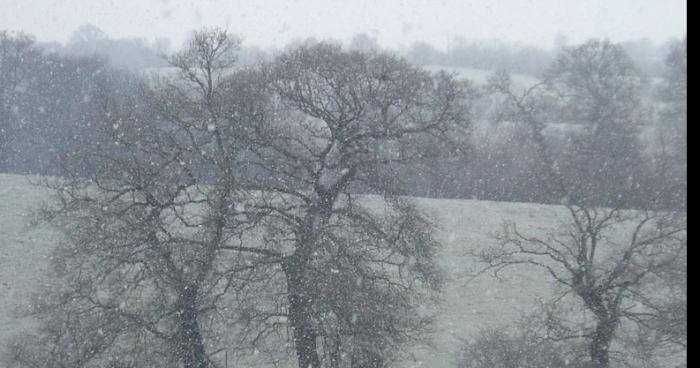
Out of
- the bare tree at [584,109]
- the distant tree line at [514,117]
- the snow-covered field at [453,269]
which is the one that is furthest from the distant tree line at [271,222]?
the bare tree at [584,109]

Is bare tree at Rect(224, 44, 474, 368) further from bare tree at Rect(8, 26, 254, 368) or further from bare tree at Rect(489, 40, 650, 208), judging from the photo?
bare tree at Rect(489, 40, 650, 208)

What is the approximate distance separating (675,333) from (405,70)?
21.2 feet

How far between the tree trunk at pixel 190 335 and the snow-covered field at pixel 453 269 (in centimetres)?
359

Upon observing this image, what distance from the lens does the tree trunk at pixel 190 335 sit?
1077 centimetres

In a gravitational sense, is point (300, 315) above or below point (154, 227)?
below

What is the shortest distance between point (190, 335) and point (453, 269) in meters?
9.72

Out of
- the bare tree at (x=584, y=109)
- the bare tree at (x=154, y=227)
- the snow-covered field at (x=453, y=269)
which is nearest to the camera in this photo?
the bare tree at (x=154, y=227)

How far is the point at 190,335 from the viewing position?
10.8m

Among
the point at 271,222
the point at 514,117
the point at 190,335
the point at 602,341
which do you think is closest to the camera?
the point at 190,335

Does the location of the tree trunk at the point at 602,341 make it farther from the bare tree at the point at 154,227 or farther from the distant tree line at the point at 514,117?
the distant tree line at the point at 514,117

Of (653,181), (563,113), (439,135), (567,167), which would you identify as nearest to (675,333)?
(439,135)

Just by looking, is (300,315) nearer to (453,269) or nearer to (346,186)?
(346,186)

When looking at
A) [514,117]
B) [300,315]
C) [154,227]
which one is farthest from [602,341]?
[514,117]

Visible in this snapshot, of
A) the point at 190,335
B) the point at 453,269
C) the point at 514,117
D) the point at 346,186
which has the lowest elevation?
the point at 190,335
